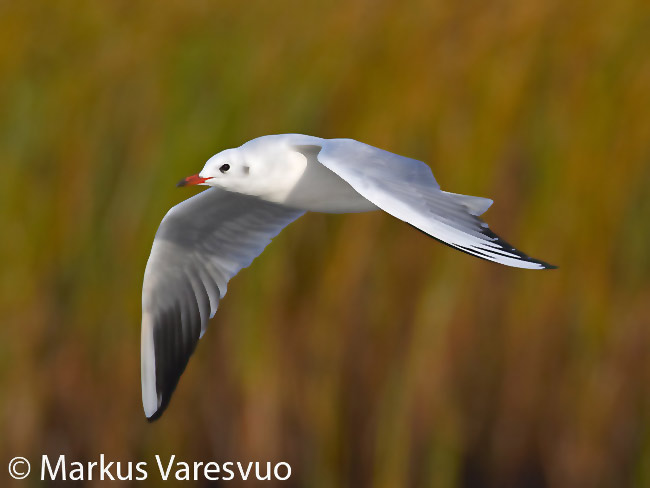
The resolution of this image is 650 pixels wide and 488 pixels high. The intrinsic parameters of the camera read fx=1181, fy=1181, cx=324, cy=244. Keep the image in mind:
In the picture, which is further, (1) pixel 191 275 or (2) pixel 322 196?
(1) pixel 191 275

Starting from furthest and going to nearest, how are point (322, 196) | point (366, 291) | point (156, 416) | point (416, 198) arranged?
point (366, 291) < point (156, 416) < point (322, 196) < point (416, 198)

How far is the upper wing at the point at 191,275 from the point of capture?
1636 mm

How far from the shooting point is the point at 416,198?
125 cm

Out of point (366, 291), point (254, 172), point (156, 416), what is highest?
point (254, 172)

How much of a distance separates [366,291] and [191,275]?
0.92 feet

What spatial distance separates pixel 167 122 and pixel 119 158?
93 millimetres

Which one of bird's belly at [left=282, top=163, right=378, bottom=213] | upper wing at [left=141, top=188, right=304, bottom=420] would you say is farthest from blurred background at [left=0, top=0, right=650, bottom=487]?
bird's belly at [left=282, top=163, right=378, bottom=213]

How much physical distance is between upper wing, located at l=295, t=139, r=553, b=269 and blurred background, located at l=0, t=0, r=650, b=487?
1.37 feet

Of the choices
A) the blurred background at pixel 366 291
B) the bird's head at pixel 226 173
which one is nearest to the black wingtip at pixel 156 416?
the blurred background at pixel 366 291

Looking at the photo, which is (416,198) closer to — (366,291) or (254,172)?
(254,172)

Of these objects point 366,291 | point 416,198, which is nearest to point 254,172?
point 416,198

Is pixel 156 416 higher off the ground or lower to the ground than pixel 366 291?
lower

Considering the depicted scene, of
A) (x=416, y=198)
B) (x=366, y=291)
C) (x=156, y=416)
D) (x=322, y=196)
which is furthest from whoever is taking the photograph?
(x=366, y=291)

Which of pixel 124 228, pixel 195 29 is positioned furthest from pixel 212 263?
pixel 195 29
